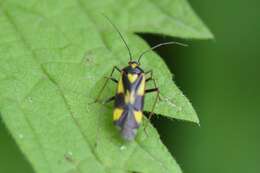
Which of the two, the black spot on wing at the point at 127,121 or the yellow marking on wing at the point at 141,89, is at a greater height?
the yellow marking on wing at the point at 141,89

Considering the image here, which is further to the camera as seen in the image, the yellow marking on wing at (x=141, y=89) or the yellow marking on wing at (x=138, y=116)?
the yellow marking on wing at (x=141, y=89)

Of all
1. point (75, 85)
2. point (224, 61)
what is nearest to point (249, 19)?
point (224, 61)

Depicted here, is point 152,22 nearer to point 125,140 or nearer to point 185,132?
point 125,140

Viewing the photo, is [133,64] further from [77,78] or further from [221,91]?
[221,91]

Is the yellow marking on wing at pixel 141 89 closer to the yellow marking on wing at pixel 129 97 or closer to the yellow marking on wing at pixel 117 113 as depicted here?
the yellow marking on wing at pixel 129 97

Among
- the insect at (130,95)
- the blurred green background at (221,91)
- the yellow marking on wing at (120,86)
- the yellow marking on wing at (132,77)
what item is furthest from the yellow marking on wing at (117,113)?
the blurred green background at (221,91)

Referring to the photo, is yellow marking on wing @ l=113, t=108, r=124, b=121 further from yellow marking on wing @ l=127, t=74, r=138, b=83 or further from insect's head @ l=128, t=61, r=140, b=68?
insect's head @ l=128, t=61, r=140, b=68

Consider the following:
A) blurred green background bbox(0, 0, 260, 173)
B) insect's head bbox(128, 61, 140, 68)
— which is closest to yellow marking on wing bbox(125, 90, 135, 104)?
insect's head bbox(128, 61, 140, 68)
